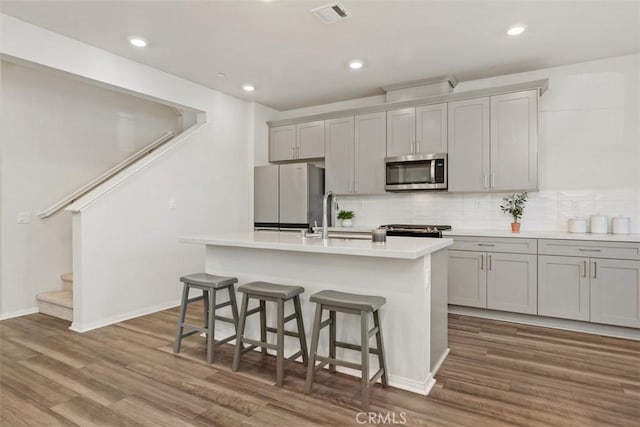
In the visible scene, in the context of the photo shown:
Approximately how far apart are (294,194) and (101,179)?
93.5 inches

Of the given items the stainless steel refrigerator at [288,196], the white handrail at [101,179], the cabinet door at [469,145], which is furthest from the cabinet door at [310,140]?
the white handrail at [101,179]

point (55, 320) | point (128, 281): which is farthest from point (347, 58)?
point (55, 320)

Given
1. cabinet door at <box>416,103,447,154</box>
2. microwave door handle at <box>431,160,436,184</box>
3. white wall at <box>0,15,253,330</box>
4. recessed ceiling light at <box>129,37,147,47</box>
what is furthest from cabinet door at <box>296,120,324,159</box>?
recessed ceiling light at <box>129,37,147,47</box>

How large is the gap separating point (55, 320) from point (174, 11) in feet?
10.5

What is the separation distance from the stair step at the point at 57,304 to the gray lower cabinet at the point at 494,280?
3.97 meters

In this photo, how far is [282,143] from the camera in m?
5.45

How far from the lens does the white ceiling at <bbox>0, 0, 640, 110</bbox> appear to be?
280 centimetres

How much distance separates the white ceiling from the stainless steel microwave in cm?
95

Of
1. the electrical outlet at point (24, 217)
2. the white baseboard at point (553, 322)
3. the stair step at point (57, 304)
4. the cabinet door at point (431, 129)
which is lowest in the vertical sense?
the white baseboard at point (553, 322)

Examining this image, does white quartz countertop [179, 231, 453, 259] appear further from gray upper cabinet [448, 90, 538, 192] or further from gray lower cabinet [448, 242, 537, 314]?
gray upper cabinet [448, 90, 538, 192]

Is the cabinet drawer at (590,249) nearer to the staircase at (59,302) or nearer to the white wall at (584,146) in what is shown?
the white wall at (584,146)

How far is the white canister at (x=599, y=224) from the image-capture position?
359cm

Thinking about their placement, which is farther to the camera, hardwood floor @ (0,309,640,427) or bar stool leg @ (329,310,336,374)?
bar stool leg @ (329,310,336,374)

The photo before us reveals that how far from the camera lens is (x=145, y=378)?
8.11ft
